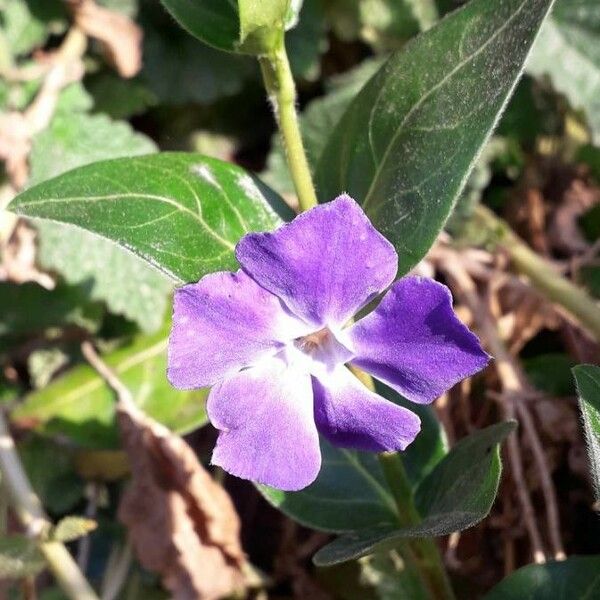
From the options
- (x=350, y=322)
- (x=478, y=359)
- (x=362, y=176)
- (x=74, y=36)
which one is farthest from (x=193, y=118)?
(x=478, y=359)

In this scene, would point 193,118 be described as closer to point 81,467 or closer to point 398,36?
point 398,36

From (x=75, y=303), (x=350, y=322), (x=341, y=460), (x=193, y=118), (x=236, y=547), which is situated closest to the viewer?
(x=350, y=322)

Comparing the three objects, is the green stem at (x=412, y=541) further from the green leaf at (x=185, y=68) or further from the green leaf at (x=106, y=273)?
the green leaf at (x=185, y=68)

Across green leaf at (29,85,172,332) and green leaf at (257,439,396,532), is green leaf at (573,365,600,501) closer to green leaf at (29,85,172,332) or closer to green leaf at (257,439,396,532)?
green leaf at (257,439,396,532)

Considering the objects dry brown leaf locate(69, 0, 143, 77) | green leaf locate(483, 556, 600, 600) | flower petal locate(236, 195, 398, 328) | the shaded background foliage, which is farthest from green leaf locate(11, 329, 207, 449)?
flower petal locate(236, 195, 398, 328)

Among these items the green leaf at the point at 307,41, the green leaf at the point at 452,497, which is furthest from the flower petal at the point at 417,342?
the green leaf at the point at 307,41

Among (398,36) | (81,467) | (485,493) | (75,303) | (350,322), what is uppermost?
(398,36)

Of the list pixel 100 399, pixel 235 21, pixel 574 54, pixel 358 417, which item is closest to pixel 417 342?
pixel 358 417
